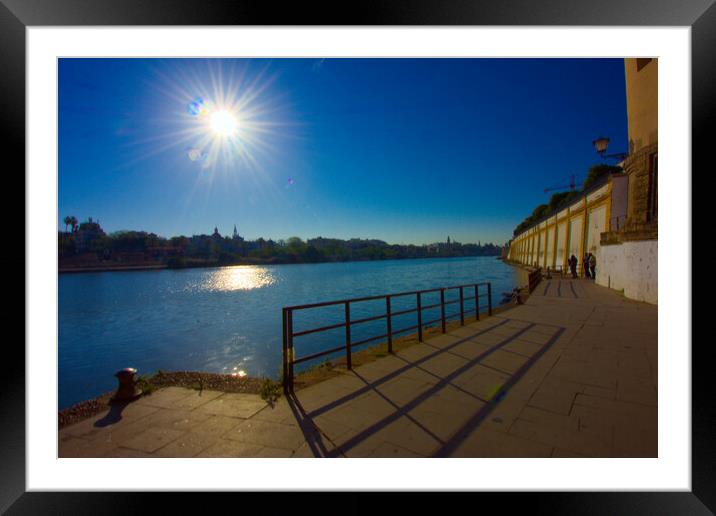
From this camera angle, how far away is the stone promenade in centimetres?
239

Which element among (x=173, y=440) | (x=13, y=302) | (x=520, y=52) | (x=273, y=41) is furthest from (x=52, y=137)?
(x=520, y=52)

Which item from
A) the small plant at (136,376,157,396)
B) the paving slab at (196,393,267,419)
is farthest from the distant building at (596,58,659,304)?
the small plant at (136,376,157,396)

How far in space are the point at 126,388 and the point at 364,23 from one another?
164 inches

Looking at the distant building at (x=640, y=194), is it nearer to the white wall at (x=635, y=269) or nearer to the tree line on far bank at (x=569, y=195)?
the white wall at (x=635, y=269)

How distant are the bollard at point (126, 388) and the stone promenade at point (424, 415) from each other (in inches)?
5.6

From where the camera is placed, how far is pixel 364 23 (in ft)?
6.08

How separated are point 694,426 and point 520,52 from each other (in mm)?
2915

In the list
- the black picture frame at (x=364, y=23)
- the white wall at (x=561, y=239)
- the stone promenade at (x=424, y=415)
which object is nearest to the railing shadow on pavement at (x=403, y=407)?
the stone promenade at (x=424, y=415)

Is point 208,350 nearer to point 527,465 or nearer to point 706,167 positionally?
point 527,465

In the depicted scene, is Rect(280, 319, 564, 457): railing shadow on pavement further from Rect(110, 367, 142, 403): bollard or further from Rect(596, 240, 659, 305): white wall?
Rect(596, 240, 659, 305): white wall

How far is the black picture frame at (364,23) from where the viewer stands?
1.82 meters

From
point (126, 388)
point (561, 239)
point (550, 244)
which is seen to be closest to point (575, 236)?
point (561, 239)

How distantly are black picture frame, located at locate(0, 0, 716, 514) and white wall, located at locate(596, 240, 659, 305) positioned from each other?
981 centimetres

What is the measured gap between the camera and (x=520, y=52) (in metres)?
2.49
